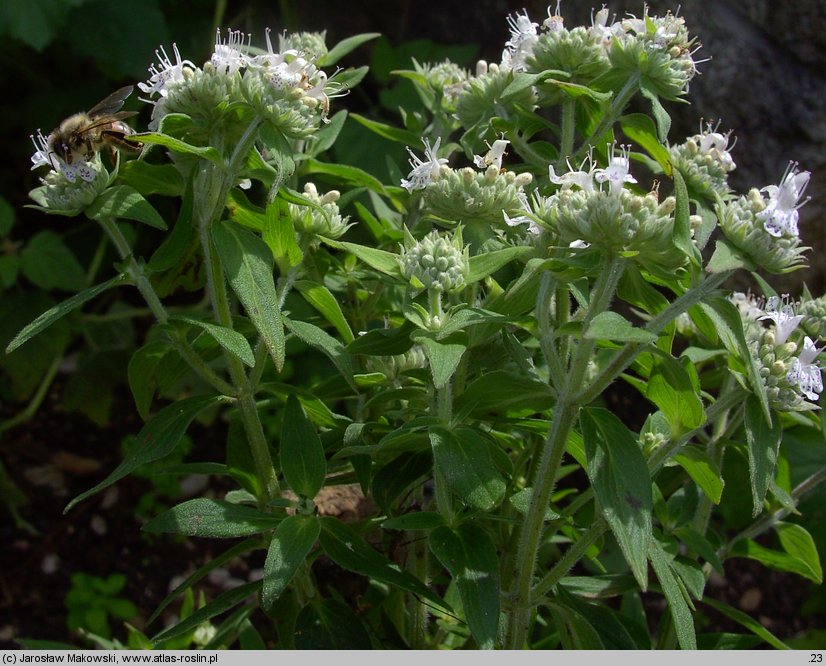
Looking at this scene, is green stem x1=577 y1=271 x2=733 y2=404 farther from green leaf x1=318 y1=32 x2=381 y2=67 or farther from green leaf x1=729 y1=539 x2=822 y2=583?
green leaf x1=318 y1=32 x2=381 y2=67

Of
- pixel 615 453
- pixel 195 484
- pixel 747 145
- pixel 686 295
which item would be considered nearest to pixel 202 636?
pixel 195 484

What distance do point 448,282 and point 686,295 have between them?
12.5 inches

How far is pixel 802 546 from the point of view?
162cm

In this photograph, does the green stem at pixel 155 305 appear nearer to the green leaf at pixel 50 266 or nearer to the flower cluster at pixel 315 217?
the flower cluster at pixel 315 217

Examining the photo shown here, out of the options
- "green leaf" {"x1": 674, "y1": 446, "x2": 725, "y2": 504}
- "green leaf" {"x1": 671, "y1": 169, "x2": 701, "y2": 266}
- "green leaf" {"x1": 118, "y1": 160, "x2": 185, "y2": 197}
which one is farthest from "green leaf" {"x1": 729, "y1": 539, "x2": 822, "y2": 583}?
"green leaf" {"x1": 118, "y1": 160, "x2": 185, "y2": 197}

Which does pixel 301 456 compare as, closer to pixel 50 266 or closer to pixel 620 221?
pixel 620 221

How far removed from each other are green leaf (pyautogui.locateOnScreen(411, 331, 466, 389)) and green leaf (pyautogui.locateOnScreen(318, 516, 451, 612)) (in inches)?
13.1

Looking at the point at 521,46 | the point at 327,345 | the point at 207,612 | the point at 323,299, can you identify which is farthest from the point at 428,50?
the point at 207,612

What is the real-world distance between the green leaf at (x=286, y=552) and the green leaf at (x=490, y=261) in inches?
17.0

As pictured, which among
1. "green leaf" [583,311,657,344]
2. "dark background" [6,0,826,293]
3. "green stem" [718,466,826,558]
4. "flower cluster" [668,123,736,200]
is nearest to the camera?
"green leaf" [583,311,657,344]

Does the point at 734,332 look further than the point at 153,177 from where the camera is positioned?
No

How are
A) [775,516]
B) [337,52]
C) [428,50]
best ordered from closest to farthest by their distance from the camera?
[775,516]
[337,52]
[428,50]

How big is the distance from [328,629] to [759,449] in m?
0.73

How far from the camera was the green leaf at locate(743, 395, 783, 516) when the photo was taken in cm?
122
